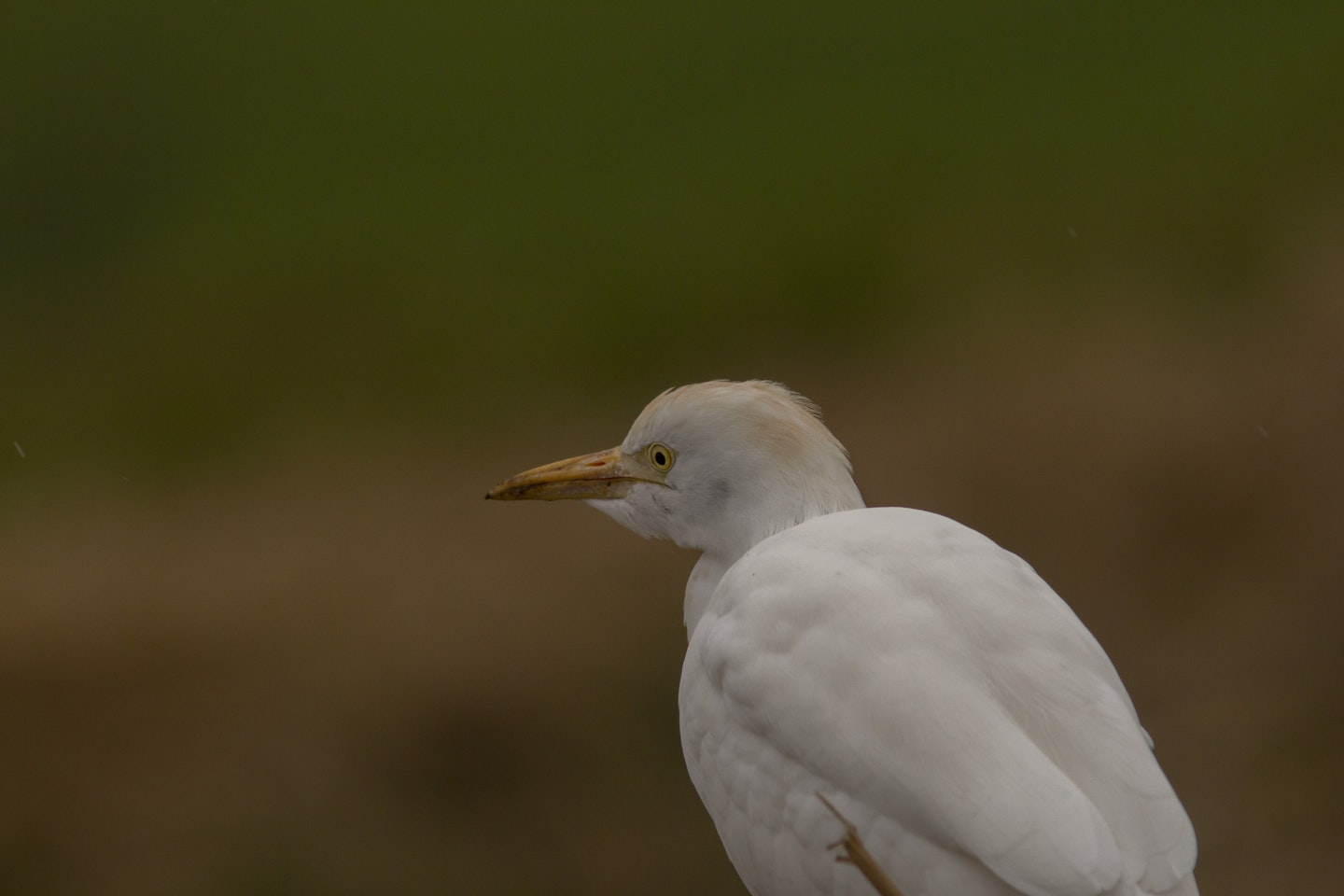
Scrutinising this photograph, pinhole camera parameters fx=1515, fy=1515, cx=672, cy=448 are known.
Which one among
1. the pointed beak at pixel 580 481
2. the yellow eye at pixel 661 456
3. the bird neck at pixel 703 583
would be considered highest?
the yellow eye at pixel 661 456

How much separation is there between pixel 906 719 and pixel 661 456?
0.49 metres

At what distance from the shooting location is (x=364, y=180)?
14.0 feet

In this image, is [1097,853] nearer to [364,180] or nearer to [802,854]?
[802,854]

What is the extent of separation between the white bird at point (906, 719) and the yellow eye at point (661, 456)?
0.09 metres

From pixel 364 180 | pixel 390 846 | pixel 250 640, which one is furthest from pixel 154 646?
pixel 364 180

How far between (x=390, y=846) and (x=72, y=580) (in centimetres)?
104

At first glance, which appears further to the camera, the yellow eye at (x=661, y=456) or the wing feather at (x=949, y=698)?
the yellow eye at (x=661, y=456)

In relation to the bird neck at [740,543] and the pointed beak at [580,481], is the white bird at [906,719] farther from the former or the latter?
the pointed beak at [580,481]

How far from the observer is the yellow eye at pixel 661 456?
61.5 inches

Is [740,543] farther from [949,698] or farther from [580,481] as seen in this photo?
[949,698]

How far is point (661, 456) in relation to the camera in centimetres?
158

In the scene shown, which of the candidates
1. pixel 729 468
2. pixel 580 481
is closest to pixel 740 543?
pixel 729 468

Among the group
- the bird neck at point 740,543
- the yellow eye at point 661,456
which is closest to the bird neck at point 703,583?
the bird neck at point 740,543

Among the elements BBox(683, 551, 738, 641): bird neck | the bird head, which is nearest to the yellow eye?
the bird head
